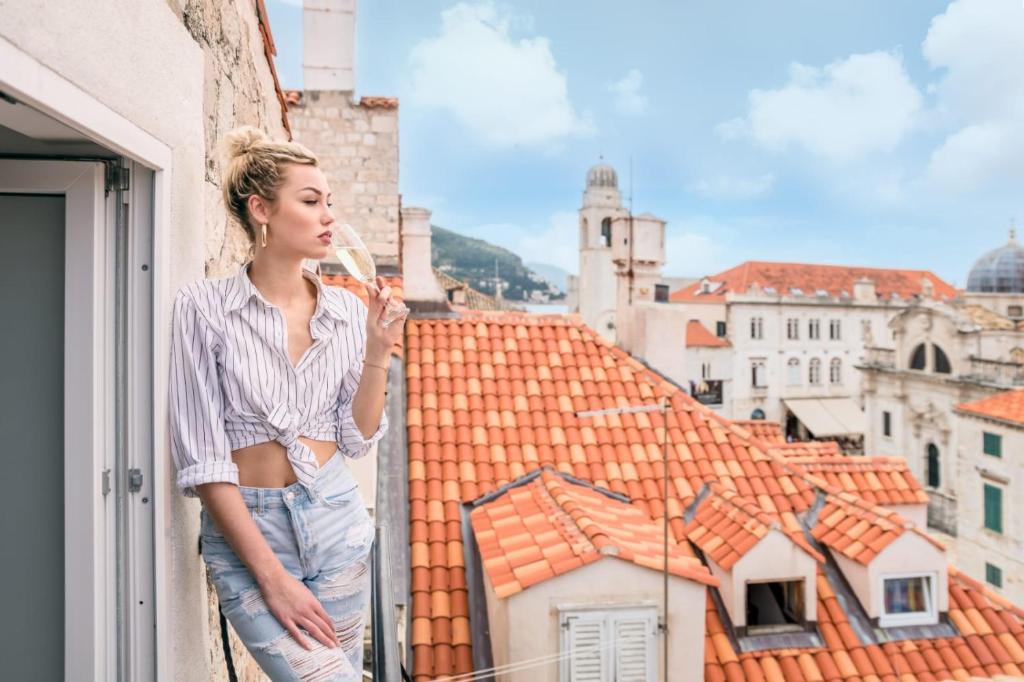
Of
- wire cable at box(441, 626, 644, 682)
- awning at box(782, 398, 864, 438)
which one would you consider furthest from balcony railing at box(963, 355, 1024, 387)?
wire cable at box(441, 626, 644, 682)

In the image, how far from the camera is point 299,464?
1.68 metres

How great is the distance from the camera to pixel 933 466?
1021 inches

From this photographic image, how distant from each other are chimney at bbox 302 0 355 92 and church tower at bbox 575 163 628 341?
121ft

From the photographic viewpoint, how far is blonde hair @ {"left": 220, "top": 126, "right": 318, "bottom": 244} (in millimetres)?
1698

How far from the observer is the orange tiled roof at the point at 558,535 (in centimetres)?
427

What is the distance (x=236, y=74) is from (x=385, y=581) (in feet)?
6.19

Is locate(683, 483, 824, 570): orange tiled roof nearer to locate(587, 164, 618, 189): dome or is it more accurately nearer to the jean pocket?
the jean pocket

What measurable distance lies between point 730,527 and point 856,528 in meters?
1.15

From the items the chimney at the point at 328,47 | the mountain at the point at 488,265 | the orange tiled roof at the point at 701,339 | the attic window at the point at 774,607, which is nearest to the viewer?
the attic window at the point at 774,607

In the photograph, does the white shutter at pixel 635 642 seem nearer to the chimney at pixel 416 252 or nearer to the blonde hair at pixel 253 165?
the blonde hair at pixel 253 165

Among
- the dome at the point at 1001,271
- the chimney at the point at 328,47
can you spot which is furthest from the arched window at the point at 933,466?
the chimney at the point at 328,47

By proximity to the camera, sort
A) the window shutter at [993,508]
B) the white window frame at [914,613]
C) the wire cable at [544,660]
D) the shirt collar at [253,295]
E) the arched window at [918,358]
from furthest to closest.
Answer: the arched window at [918,358] < the window shutter at [993,508] < the white window frame at [914,613] < the wire cable at [544,660] < the shirt collar at [253,295]

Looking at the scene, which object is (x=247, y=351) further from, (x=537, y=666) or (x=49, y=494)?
(x=537, y=666)

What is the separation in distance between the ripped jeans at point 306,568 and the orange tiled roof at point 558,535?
8.33ft
